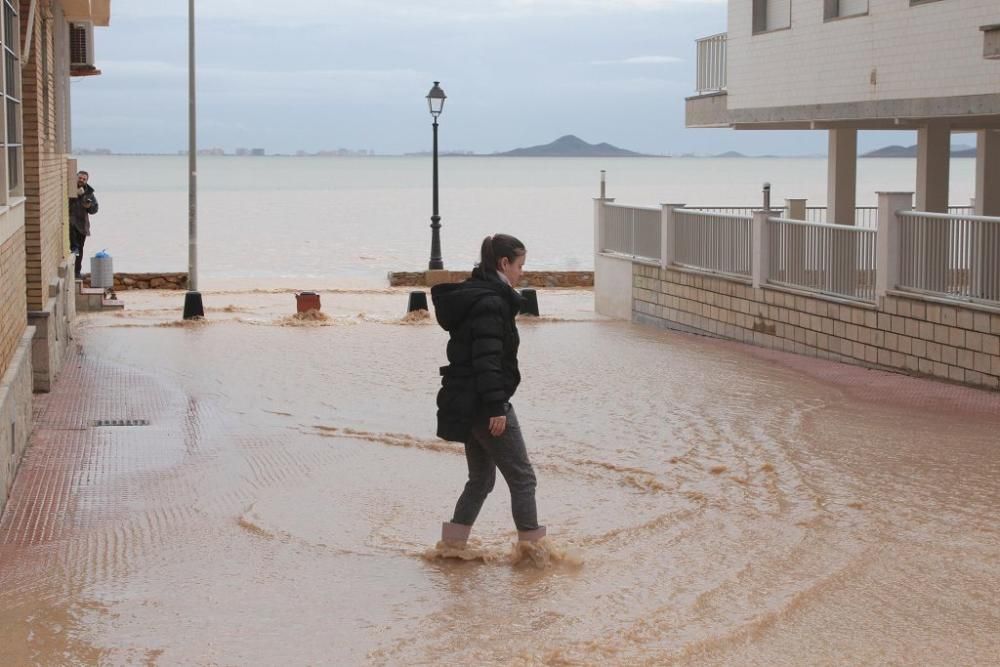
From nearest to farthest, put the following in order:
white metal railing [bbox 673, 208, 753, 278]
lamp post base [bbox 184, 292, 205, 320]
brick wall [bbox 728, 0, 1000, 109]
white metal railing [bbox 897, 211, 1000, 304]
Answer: white metal railing [bbox 897, 211, 1000, 304]
white metal railing [bbox 673, 208, 753, 278]
brick wall [bbox 728, 0, 1000, 109]
lamp post base [bbox 184, 292, 205, 320]

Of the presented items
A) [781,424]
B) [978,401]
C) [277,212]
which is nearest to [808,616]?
[781,424]

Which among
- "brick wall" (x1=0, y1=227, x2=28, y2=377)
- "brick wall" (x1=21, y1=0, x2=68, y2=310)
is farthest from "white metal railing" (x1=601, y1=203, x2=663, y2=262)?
"brick wall" (x1=0, y1=227, x2=28, y2=377)

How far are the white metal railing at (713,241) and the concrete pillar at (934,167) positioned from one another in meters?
5.00

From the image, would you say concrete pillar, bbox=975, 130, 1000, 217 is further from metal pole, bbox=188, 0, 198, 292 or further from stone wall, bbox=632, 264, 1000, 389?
metal pole, bbox=188, 0, 198, 292

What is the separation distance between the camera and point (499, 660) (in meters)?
6.14

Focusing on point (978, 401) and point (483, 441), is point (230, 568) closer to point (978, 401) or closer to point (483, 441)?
point (483, 441)

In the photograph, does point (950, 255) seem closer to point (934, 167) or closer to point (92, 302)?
point (934, 167)

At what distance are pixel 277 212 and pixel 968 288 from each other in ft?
Answer: 297

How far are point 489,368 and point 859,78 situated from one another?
16681 millimetres

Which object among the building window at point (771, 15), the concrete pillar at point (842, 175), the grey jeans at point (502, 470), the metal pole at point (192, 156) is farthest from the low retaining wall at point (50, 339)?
the concrete pillar at point (842, 175)

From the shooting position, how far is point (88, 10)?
2295 centimetres

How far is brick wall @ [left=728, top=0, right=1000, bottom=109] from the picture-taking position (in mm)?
19859

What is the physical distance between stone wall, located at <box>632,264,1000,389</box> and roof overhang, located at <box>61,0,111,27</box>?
351 inches

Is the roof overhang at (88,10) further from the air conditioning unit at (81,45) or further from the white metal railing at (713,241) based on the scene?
the white metal railing at (713,241)
